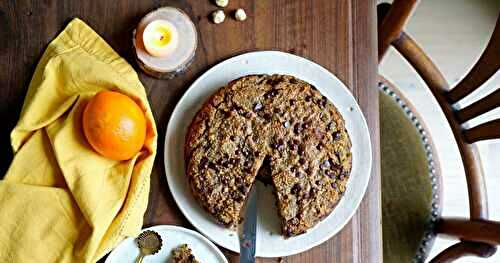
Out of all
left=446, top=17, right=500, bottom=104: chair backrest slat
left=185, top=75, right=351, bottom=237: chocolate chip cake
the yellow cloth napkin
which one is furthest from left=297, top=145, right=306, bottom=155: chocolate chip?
left=446, top=17, right=500, bottom=104: chair backrest slat

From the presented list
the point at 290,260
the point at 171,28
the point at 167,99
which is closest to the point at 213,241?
the point at 290,260

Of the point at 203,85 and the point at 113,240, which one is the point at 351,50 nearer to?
the point at 203,85

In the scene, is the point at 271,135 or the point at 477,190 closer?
the point at 271,135

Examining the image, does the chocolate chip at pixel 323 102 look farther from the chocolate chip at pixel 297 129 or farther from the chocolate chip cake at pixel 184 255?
the chocolate chip cake at pixel 184 255

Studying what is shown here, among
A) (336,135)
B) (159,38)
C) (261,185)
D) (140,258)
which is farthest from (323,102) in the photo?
(140,258)

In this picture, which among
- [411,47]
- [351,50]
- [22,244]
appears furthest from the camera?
[411,47]

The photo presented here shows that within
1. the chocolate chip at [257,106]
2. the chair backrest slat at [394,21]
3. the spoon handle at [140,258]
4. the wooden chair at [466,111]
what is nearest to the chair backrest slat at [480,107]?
the wooden chair at [466,111]

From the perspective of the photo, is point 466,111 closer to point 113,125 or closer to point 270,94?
point 270,94
